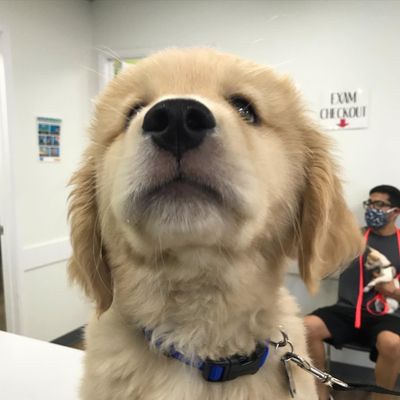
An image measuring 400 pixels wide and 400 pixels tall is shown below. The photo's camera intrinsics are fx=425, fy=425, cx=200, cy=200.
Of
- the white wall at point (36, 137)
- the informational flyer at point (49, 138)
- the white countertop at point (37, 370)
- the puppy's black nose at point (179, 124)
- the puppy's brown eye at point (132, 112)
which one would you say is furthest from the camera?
the informational flyer at point (49, 138)

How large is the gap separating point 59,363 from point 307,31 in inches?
106

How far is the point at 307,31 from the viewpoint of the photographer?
3012 mm

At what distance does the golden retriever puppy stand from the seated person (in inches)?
70.7

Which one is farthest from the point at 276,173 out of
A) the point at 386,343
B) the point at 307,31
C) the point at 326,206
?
the point at 307,31

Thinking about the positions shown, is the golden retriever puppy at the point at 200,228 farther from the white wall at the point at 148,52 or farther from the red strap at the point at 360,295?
the white wall at the point at 148,52

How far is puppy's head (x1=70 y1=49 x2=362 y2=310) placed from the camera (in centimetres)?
68

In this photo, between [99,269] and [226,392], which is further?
[99,269]

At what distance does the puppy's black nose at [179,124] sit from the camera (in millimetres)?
641

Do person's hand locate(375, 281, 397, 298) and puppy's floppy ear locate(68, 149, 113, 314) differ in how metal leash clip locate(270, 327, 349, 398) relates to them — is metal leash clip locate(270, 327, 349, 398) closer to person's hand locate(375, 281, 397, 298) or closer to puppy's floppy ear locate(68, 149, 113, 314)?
puppy's floppy ear locate(68, 149, 113, 314)

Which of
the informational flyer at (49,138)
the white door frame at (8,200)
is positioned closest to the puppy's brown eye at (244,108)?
the white door frame at (8,200)

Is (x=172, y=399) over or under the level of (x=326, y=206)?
under

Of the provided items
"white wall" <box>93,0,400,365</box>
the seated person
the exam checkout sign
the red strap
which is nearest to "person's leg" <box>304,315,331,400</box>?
the seated person

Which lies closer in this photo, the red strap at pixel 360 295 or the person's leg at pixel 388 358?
the person's leg at pixel 388 358

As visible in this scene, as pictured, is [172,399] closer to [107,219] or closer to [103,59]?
[107,219]
